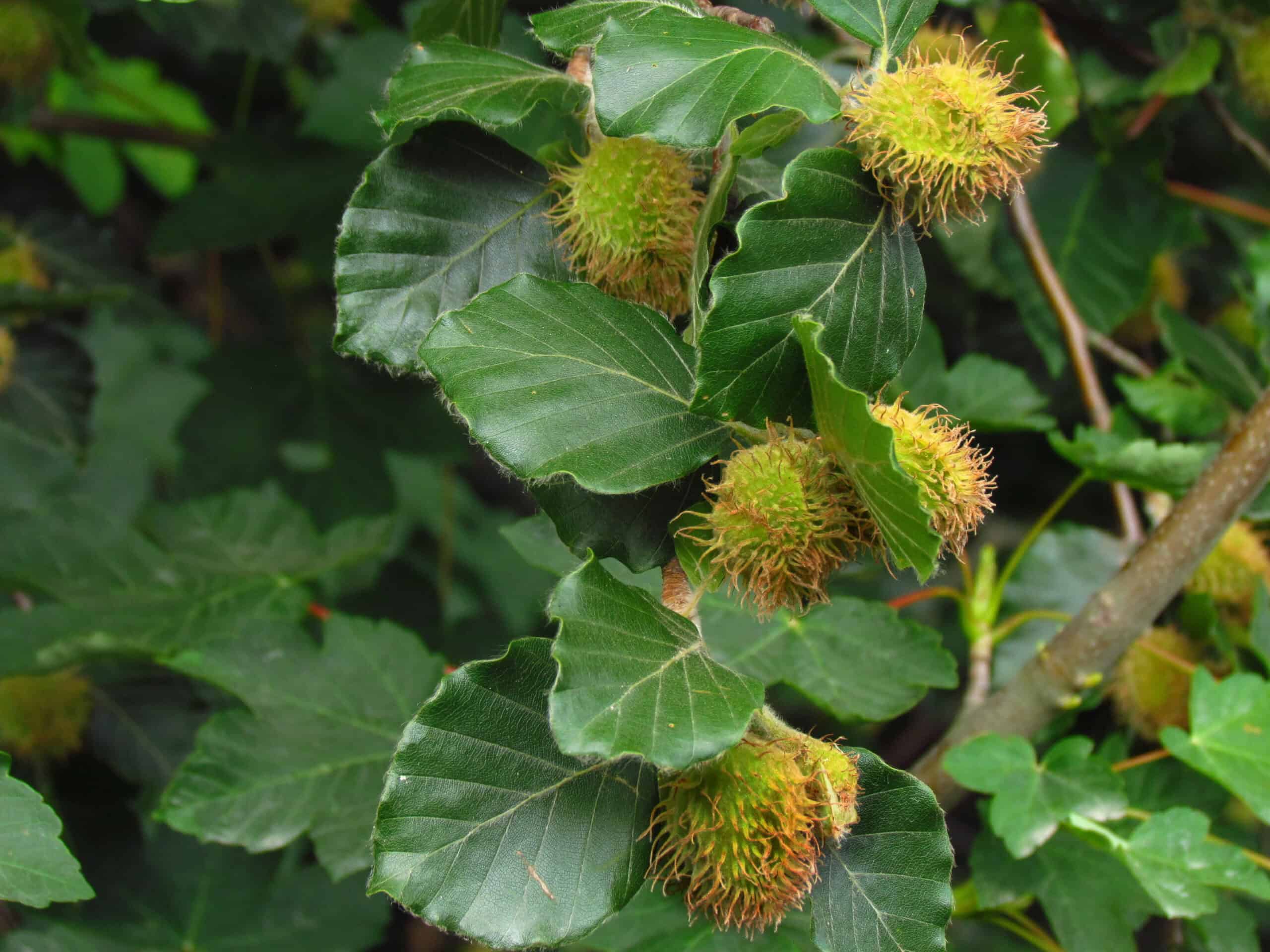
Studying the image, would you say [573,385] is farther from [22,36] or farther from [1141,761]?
[22,36]

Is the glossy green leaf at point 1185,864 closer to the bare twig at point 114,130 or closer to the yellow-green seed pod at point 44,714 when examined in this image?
the yellow-green seed pod at point 44,714

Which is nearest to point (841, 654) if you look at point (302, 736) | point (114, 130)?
point (302, 736)

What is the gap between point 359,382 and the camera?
1.91 meters

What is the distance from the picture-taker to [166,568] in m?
1.32

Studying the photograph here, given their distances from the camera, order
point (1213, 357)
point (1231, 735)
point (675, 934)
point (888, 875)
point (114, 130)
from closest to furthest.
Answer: point (888, 875) < point (675, 934) < point (1231, 735) < point (1213, 357) < point (114, 130)

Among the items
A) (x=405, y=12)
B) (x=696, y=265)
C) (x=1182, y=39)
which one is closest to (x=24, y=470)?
(x=405, y=12)

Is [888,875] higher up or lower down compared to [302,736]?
higher up

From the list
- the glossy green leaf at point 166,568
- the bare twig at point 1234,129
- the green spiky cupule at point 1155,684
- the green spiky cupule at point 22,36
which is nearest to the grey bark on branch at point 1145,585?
the green spiky cupule at point 1155,684

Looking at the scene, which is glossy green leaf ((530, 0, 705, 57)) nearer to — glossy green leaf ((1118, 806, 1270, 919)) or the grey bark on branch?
the grey bark on branch

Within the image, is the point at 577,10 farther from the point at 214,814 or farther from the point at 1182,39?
the point at 1182,39

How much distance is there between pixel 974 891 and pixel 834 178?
2.41ft

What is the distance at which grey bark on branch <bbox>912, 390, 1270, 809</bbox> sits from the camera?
991mm

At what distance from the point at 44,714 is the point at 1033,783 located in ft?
3.60

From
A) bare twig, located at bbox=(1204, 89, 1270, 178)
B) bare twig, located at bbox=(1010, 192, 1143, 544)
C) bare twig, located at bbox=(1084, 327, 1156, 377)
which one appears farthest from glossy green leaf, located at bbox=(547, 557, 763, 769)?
bare twig, located at bbox=(1204, 89, 1270, 178)
